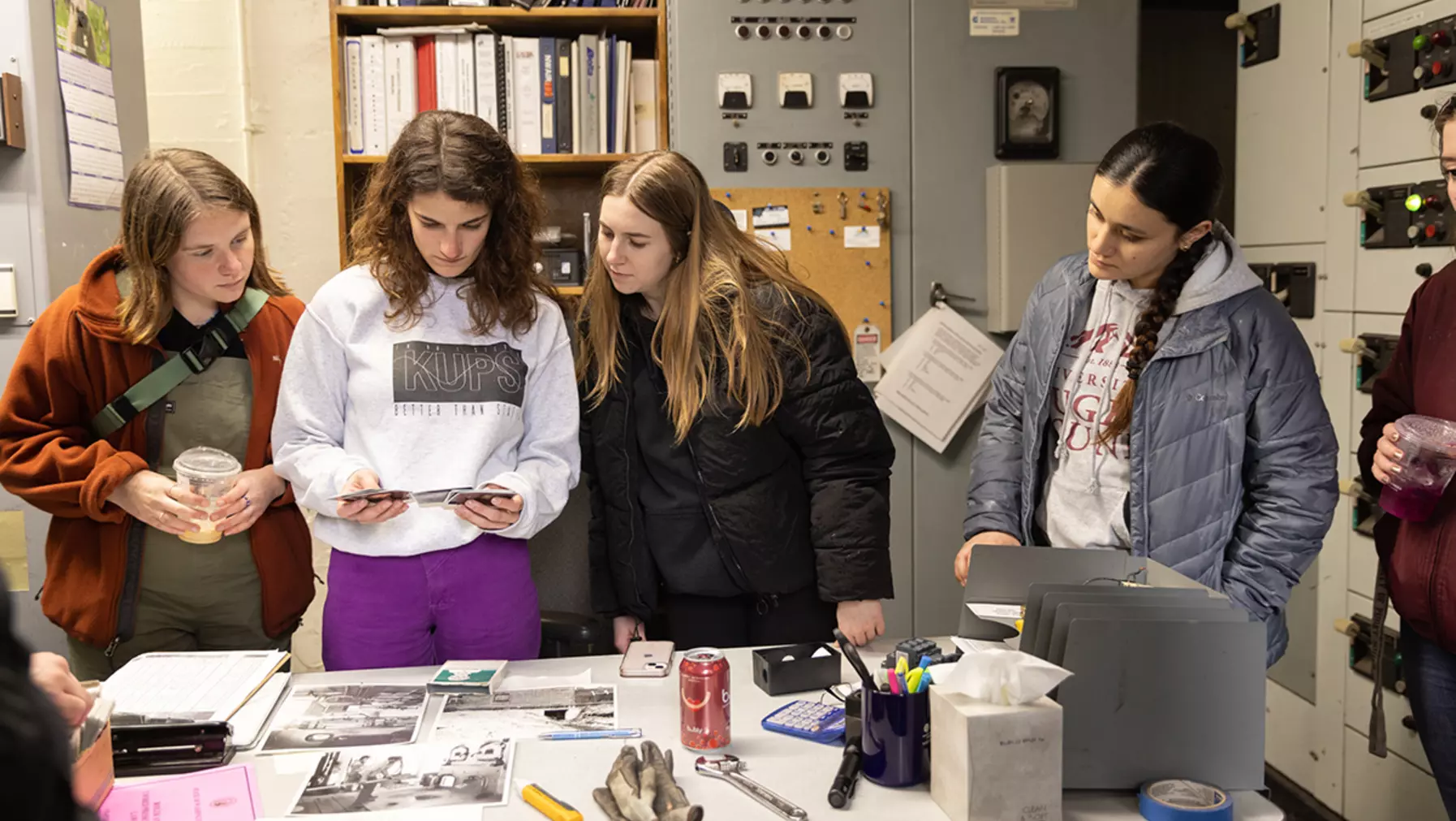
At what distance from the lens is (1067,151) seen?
337 cm

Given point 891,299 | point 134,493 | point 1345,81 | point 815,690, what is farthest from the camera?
point 891,299

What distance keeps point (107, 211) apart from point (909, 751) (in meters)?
2.10

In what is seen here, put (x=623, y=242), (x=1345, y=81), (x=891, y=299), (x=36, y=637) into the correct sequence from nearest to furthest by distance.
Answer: (x=623, y=242) < (x=36, y=637) < (x=1345, y=81) < (x=891, y=299)

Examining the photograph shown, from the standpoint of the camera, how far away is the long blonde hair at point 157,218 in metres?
1.82

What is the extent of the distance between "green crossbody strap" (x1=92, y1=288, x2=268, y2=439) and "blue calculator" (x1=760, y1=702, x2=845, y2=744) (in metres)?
1.10

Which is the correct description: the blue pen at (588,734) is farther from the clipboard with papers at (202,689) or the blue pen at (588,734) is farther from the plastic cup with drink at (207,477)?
the plastic cup with drink at (207,477)

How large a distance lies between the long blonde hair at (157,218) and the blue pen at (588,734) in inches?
37.7

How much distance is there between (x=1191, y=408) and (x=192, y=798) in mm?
1530

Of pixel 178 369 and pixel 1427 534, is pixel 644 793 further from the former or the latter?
pixel 1427 534

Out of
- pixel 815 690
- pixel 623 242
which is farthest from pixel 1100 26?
pixel 815 690

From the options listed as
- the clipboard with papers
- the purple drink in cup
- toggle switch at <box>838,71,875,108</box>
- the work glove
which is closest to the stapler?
the clipboard with papers

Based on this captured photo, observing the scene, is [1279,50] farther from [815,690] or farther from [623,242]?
[815,690]

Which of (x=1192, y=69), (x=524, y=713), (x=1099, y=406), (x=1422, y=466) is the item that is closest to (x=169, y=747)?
(x=524, y=713)

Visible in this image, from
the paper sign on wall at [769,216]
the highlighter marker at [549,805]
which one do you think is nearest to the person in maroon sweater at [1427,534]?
the highlighter marker at [549,805]
